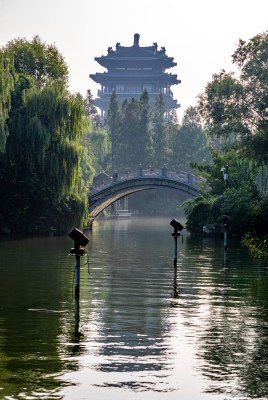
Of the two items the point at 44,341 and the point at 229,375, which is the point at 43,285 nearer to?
the point at 44,341

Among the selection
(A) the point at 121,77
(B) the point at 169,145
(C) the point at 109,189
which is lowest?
(C) the point at 109,189

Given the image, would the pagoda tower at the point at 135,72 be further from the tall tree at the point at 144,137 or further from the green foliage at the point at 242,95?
the green foliage at the point at 242,95

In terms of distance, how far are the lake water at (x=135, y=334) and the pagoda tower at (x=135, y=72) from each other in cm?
11290

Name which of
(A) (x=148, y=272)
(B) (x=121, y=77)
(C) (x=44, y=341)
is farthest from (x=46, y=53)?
(B) (x=121, y=77)

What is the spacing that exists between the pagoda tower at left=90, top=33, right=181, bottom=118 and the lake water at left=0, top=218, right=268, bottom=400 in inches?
4445

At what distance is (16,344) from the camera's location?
35.4 ft

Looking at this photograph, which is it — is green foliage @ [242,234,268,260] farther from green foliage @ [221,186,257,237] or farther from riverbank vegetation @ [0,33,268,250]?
green foliage @ [221,186,257,237]

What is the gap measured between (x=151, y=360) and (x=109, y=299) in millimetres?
6559

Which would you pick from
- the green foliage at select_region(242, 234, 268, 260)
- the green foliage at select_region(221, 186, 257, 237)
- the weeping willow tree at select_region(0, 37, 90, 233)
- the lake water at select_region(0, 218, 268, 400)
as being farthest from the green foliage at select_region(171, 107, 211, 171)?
the green foliage at select_region(242, 234, 268, 260)

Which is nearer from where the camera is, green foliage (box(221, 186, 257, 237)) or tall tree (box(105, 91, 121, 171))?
green foliage (box(221, 186, 257, 237))

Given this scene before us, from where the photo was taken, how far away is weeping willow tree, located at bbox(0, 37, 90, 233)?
129 feet

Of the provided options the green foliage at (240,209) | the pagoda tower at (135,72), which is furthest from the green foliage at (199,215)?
the pagoda tower at (135,72)

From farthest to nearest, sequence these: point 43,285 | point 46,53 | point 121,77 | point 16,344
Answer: point 121,77
point 46,53
point 43,285
point 16,344

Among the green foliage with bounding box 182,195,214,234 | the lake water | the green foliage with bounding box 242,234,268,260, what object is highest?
the green foliage with bounding box 182,195,214,234
